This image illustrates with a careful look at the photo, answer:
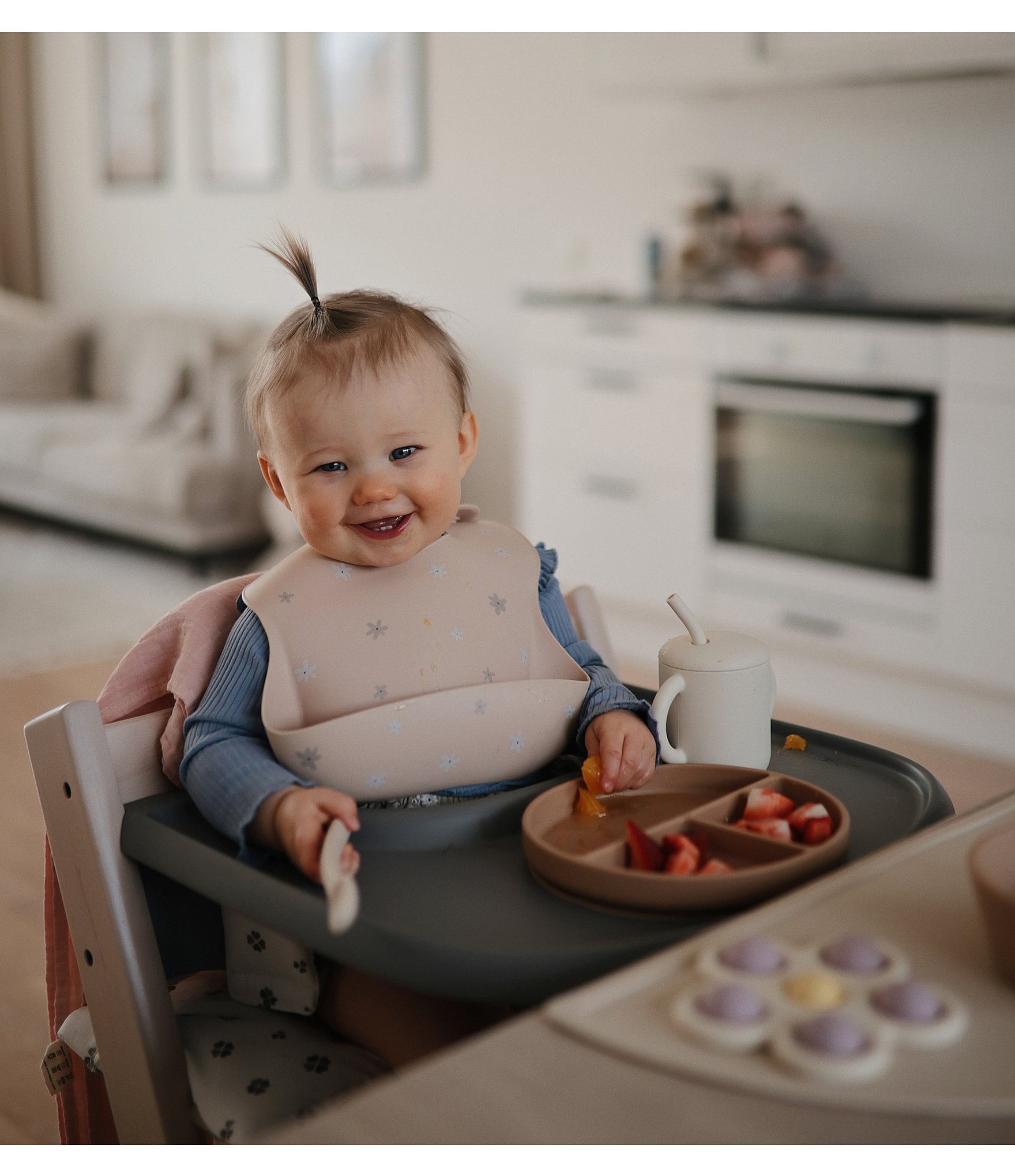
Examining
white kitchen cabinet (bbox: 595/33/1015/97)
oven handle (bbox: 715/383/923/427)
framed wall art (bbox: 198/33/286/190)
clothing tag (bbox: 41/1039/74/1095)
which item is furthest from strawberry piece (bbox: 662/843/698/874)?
framed wall art (bbox: 198/33/286/190)

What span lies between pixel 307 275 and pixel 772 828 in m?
0.55

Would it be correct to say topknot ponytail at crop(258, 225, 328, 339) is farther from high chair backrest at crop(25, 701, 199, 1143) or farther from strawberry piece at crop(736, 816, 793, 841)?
strawberry piece at crop(736, 816, 793, 841)

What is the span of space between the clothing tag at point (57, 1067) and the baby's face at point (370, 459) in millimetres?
475

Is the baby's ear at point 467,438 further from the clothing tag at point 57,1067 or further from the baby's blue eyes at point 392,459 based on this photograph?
the clothing tag at point 57,1067

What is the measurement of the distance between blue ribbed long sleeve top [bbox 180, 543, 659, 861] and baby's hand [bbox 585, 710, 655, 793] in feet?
0.05

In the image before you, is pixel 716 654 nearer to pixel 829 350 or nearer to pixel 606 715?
pixel 606 715

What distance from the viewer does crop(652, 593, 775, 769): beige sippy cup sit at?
3.36 ft

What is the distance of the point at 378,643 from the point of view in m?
1.05

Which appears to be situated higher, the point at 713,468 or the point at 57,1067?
the point at 713,468

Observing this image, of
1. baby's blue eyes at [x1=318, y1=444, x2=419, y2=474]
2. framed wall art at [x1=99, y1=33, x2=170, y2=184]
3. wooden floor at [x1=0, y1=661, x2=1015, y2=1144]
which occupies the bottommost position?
wooden floor at [x1=0, y1=661, x2=1015, y2=1144]

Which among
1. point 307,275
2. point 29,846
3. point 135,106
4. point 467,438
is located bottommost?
point 29,846

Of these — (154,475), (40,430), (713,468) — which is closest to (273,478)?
(713,468)

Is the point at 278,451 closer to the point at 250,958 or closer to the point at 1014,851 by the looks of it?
the point at 250,958

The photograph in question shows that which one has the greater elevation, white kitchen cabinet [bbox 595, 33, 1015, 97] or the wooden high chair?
white kitchen cabinet [bbox 595, 33, 1015, 97]
